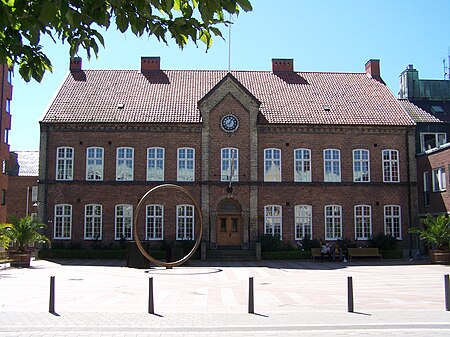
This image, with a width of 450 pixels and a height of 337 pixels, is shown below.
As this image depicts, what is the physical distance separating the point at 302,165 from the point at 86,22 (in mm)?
31647

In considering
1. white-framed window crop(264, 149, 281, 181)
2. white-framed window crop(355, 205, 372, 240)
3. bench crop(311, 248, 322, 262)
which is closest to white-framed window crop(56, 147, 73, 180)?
white-framed window crop(264, 149, 281, 181)

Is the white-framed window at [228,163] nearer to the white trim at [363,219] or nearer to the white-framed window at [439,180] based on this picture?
the white trim at [363,219]

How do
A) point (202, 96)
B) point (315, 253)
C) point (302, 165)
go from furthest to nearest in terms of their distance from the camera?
point (202, 96)
point (302, 165)
point (315, 253)

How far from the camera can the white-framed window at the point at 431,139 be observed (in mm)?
38688

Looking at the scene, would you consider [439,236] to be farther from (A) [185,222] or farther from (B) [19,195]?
(B) [19,195]

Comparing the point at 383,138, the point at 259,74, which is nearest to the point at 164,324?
the point at 383,138

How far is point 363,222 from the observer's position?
35.3m

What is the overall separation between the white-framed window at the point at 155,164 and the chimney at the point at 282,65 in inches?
501

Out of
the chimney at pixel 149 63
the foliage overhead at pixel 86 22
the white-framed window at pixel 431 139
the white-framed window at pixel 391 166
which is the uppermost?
the chimney at pixel 149 63

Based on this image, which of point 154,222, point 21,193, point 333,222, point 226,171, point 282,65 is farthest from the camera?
point 21,193

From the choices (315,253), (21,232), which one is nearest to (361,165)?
(315,253)

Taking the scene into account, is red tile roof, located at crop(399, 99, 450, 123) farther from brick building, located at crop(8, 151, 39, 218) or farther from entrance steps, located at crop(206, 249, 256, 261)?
brick building, located at crop(8, 151, 39, 218)

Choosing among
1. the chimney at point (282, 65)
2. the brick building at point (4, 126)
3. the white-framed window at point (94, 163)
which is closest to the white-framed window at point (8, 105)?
the brick building at point (4, 126)

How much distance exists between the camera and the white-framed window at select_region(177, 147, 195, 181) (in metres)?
35.0
